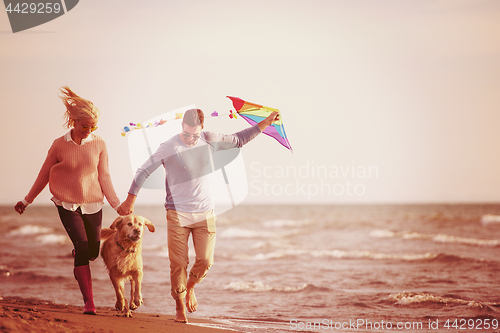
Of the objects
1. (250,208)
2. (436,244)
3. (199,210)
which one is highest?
(199,210)

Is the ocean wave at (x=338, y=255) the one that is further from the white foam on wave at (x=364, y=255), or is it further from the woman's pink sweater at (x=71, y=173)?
the woman's pink sweater at (x=71, y=173)

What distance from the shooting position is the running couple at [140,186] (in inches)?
134

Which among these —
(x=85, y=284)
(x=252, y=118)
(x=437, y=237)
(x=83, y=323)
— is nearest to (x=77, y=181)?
(x=85, y=284)

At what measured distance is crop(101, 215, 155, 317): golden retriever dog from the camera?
3399mm

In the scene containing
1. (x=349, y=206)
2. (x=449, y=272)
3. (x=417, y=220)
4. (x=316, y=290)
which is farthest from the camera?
(x=349, y=206)

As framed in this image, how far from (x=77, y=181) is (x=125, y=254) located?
0.69m

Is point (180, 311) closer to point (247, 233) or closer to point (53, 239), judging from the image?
point (53, 239)

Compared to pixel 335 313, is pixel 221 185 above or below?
above

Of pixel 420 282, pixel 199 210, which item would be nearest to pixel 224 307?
pixel 199 210

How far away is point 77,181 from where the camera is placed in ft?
11.5

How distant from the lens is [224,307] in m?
6.38

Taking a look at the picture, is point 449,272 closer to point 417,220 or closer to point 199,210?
point 199,210

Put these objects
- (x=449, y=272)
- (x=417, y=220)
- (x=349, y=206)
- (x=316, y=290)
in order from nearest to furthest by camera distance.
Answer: (x=316, y=290)
(x=449, y=272)
(x=417, y=220)
(x=349, y=206)

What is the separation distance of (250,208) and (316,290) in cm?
1157
